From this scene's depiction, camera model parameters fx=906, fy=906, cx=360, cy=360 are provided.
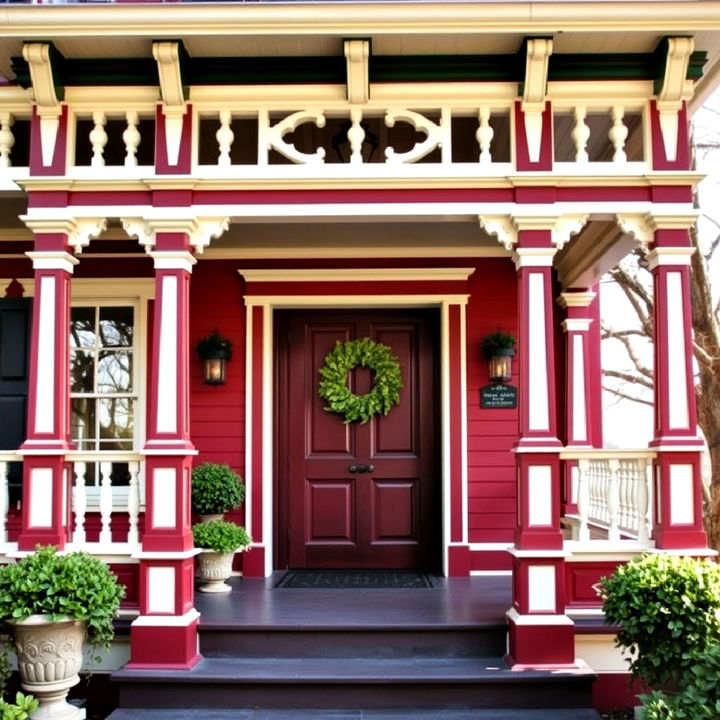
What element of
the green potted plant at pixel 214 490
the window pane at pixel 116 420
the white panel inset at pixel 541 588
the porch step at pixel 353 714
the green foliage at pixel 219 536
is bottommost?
the porch step at pixel 353 714

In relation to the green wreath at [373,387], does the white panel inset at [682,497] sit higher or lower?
Answer: lower

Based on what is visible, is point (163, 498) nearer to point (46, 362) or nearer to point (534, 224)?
point (46, 362)

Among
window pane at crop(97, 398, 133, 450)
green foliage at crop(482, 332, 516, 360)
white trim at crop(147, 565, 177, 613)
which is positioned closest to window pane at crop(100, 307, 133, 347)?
window pane at crop(97, 398, 133, 450)

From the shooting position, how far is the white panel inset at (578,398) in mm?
7789

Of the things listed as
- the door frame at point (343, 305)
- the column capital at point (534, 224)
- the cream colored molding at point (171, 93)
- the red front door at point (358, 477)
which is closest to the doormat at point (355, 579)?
the red front door at point (358, 477)

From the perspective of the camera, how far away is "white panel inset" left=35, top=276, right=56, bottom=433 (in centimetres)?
556

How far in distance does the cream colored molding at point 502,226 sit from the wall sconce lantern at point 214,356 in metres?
2.76

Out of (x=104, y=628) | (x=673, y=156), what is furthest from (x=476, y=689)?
(x=673, y=156)

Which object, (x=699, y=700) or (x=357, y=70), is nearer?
(x=699, y=700)

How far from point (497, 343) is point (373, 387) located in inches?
44.6

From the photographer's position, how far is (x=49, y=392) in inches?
219

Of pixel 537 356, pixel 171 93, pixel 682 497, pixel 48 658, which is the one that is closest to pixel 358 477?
pixel 537 356

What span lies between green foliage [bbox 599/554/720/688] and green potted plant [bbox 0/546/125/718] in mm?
2824

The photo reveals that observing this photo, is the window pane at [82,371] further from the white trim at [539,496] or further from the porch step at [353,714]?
the white trim at [539,496]
